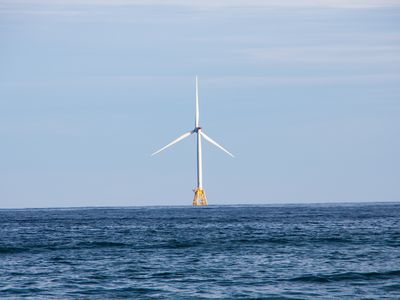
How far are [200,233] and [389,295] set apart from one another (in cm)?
4823

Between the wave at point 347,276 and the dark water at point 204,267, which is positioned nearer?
the dark water at point 204,267

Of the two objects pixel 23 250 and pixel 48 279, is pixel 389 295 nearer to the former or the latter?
pixel 48 279

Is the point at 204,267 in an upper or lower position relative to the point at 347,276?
upper

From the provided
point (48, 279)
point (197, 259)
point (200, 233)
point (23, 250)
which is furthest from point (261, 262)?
point (200, 233)

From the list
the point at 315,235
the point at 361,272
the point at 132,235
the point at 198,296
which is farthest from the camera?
the point at 132,235

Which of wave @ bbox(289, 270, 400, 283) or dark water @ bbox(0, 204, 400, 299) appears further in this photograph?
wave @ bbox(289, 270, 400, 283)

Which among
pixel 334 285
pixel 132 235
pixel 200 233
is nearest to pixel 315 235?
pixel 200 233

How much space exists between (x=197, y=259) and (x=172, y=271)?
7.21 metres

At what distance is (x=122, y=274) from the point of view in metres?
51.6

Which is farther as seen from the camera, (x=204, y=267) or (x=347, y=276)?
(x=204, y=267)

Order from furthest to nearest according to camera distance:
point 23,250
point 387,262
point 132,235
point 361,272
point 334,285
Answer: point 132,235, point 23,250, point 387,262, point 361,272, point 334,285

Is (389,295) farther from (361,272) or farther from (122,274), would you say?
(122,274)

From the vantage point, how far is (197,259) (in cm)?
6025

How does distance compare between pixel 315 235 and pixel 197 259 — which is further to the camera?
pixel 315 235
